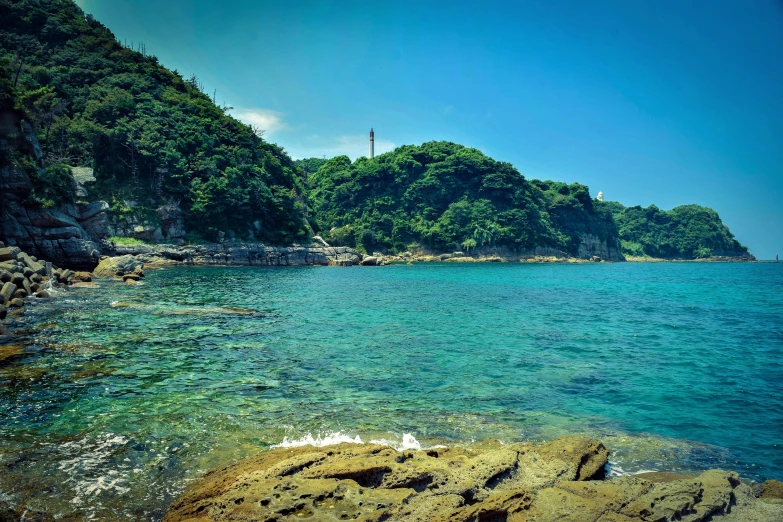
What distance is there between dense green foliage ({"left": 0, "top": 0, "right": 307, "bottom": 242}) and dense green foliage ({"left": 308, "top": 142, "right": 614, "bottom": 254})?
3310 centimetres

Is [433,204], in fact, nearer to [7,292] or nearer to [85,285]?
[85,285]

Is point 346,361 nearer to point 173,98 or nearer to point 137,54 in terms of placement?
point 173,98

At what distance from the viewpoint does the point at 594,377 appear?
13336mm

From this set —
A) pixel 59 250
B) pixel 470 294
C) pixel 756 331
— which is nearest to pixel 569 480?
pixel 756 331

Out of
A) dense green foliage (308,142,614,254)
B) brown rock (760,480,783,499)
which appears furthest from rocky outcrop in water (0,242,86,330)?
dense green foliage (308,142,614,254)

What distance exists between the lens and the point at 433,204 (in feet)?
401

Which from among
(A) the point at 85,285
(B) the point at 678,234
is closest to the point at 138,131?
(A) the point at 85,285

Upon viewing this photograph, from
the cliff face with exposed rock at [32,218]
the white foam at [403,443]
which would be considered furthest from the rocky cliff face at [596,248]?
the white foam at [403,443]

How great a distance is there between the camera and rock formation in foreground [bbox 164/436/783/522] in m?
5.04

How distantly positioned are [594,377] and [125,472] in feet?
40.0

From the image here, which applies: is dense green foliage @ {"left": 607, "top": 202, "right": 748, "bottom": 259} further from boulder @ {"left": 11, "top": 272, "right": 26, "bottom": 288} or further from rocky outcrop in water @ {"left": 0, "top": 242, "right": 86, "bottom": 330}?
boulder @ {"left": 11, "top": 272, "right": 26, "bottom": 288}

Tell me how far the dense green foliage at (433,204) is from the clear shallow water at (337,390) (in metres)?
88.7

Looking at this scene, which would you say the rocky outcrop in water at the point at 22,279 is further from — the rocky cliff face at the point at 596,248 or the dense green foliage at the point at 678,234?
the dense green foliage at the point at 678,234

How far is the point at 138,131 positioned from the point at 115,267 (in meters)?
34.0
